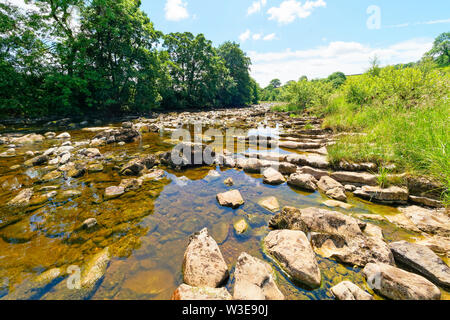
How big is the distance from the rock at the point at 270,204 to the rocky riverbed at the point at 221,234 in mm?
23

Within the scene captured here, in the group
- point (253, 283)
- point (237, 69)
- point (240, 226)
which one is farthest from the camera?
point (237, 69)

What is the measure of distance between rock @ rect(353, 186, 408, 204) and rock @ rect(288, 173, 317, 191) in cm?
98

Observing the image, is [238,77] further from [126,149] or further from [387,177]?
[387,177]

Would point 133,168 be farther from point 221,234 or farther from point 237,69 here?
point 237,69

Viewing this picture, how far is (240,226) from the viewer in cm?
294

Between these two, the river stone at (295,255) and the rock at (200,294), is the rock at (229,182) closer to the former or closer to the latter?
the river stone at (295,255)

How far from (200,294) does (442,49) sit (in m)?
103

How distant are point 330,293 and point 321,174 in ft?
11.2

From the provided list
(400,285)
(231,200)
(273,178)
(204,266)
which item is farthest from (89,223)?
(400,285)

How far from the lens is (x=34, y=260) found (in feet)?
7.32

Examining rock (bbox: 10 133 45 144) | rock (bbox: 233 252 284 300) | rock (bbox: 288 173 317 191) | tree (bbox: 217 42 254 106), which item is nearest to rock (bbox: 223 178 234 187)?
rock (bbox: 288 173 317 191)

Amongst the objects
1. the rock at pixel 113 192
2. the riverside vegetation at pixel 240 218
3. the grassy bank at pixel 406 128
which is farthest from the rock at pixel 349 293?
the rock at pixel 113 192

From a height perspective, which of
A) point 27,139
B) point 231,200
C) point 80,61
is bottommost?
point 231,200

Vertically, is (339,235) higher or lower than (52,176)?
lower
